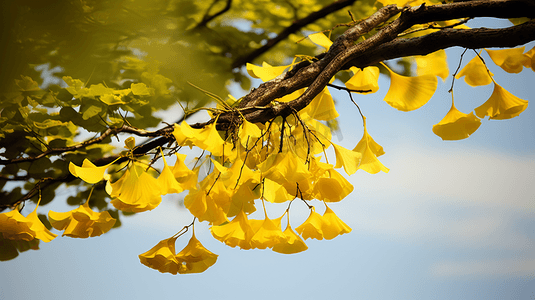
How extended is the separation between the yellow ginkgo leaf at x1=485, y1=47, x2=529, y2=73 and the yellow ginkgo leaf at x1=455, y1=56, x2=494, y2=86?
0.6 inches

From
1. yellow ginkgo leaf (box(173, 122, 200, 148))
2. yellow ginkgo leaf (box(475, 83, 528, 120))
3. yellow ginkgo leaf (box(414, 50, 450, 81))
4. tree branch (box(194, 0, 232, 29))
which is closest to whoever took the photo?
yellow ginkgo leaf (box(173, 122, 200, 148))

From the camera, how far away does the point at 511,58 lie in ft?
1.14

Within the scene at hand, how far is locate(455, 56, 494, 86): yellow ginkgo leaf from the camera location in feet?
1.20

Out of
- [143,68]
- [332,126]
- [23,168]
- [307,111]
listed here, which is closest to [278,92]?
[307,111]

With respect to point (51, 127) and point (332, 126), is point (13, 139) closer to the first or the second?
point (51, 127)

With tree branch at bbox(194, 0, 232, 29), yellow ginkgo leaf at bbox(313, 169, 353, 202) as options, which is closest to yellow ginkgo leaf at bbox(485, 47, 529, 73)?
yellow ginkgo leaf at bbox(313, 169, 353, 202)

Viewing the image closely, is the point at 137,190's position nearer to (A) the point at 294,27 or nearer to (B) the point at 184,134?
(B) the point at 184,134

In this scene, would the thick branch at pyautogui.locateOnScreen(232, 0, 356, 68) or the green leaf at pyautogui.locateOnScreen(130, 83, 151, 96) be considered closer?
the green leaf at pyautogui.locateOnScreen(130, 83, 151, 96)

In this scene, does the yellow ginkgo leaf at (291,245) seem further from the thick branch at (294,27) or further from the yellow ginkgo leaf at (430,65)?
the thick branch at (294,27)

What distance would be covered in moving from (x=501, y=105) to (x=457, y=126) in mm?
57

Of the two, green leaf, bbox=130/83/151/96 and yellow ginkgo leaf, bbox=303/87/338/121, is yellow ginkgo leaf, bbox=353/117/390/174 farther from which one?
green leaf, bbox=130/83/151/96

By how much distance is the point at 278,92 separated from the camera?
1.12ft

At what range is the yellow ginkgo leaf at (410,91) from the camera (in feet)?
1.03

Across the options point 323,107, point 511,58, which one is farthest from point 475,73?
point 323,107
